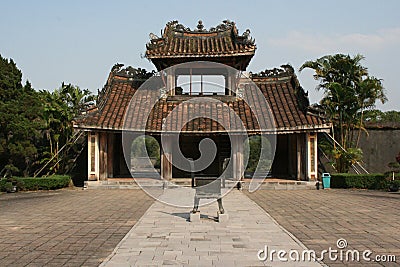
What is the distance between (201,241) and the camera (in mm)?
7250

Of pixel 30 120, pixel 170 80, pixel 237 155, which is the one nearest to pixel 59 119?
pixel 30 120

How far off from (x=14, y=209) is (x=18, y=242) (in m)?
4.49

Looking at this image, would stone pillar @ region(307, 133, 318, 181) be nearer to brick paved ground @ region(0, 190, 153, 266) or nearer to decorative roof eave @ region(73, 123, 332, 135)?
decorative roof eave @ region(73, 123, 332, 135)

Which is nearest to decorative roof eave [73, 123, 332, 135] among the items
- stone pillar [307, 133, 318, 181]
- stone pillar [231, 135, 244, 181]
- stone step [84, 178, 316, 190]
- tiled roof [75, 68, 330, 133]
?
tiled roof [75, 68, 330, 133]

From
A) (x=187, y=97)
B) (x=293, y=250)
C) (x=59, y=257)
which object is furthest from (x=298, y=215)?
(x=187, y=97)

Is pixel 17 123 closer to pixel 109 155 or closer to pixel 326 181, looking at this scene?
pixel 109 155

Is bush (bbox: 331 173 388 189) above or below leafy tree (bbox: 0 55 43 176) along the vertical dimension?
below

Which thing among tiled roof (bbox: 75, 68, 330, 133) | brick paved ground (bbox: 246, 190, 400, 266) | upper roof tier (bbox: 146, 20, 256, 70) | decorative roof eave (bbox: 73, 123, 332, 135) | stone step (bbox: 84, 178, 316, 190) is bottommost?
brick paved ground (bbox: 246, 190, 400, 266)

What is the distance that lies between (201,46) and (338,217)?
11636mm

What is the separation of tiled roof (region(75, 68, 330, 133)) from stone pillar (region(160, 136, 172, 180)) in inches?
27.6

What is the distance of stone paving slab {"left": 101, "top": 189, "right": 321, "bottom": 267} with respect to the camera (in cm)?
600

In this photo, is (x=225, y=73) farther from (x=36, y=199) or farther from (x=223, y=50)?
(x=36, y=199)

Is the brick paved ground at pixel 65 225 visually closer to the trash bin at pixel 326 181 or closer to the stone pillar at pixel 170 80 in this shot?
the stone pillar at pixel 170 80

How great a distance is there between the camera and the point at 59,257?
629 centimetres
